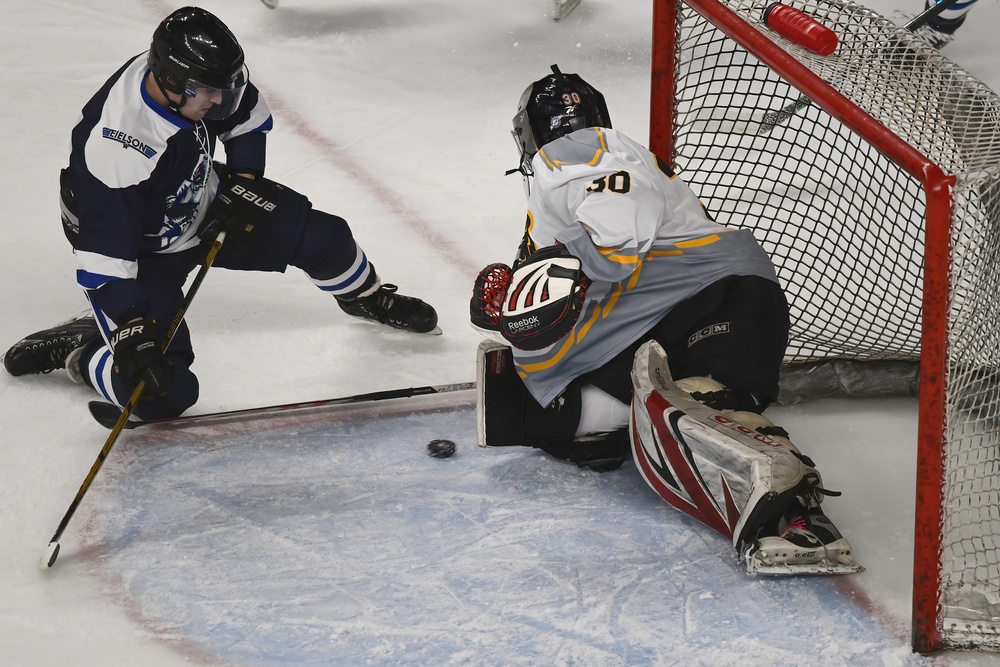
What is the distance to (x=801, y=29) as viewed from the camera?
2.13 meters

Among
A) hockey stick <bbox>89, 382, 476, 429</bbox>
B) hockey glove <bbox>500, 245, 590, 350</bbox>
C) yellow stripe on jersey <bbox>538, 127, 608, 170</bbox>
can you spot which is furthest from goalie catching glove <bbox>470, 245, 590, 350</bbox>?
hockey stick <bbox>89, 382, 476, 429</bbox>

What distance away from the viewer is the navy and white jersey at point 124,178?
2398 mm

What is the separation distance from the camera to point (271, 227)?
281cm

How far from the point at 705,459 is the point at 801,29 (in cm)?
80

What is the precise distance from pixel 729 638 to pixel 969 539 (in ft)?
1.52

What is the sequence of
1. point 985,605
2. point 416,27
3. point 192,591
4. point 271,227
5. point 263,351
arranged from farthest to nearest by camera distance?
point 416,27
point 263,351
point 271,227
point 192,591
point 985,605

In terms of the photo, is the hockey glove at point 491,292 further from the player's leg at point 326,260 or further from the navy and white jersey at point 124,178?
the navy and white jersey at point 124,178

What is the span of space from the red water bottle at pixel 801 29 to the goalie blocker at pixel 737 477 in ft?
A: 2.04

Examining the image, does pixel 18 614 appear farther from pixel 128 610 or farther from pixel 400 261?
pixel 400 261

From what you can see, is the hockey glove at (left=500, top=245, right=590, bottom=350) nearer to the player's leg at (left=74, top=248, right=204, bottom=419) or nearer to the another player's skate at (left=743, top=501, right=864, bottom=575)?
the another player's skate at (left=743, top=501, right=864, bottom=575)

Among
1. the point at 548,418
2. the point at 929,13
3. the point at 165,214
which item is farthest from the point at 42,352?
the point at 929,13

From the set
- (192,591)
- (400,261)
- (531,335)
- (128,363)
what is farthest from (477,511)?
(400,261)

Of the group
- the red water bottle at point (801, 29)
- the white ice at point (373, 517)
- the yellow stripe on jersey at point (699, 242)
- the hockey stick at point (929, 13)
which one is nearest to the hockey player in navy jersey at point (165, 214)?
the white ice at point (373, 517)

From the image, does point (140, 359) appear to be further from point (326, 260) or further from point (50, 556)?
point (326, 260)
